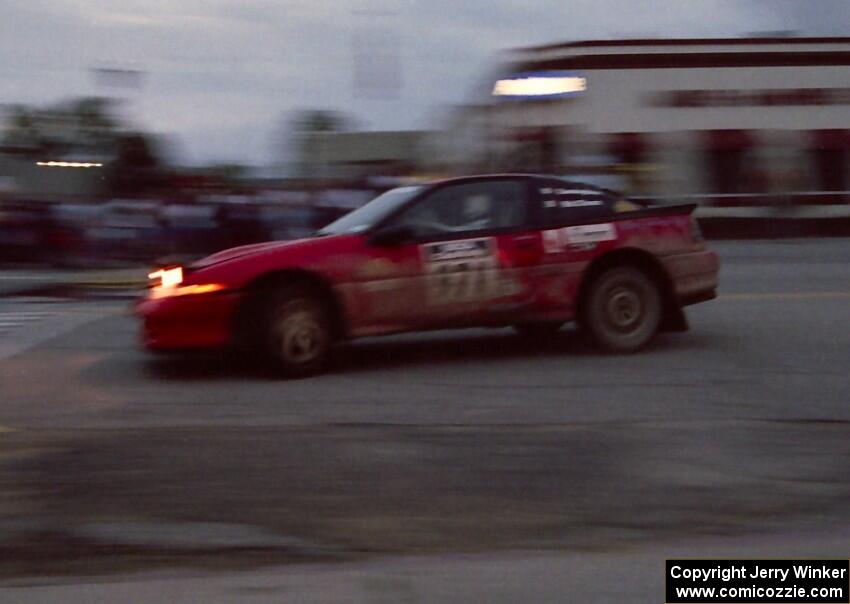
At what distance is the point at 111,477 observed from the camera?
5.92 m

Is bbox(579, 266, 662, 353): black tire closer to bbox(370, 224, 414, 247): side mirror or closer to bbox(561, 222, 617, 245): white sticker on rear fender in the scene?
bbox(561, 222, 617, 245): white sticker on rear fender

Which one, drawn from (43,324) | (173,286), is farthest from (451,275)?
(43,324)

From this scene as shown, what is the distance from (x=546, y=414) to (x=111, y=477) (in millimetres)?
2622

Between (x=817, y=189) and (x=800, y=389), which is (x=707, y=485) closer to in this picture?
(x=800, y=389)

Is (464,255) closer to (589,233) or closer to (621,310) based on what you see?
(589,233)

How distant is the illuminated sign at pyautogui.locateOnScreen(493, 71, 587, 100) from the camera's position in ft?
109

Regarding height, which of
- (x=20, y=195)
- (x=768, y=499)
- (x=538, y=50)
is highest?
(x=538, y=50)

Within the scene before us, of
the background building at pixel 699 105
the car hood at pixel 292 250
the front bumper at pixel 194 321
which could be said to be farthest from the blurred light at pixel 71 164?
the front bumper at pixel 194 321

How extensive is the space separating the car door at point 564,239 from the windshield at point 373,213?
Answer: 1019mm

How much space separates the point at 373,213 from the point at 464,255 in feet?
2.61

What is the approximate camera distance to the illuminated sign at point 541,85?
109ft

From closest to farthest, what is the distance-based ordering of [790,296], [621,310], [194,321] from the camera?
1. [194,321]
2. [621,310]
3. [790,296]

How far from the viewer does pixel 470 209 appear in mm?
9227

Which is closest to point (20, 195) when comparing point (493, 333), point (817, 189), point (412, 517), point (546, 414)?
point (493, 333)
